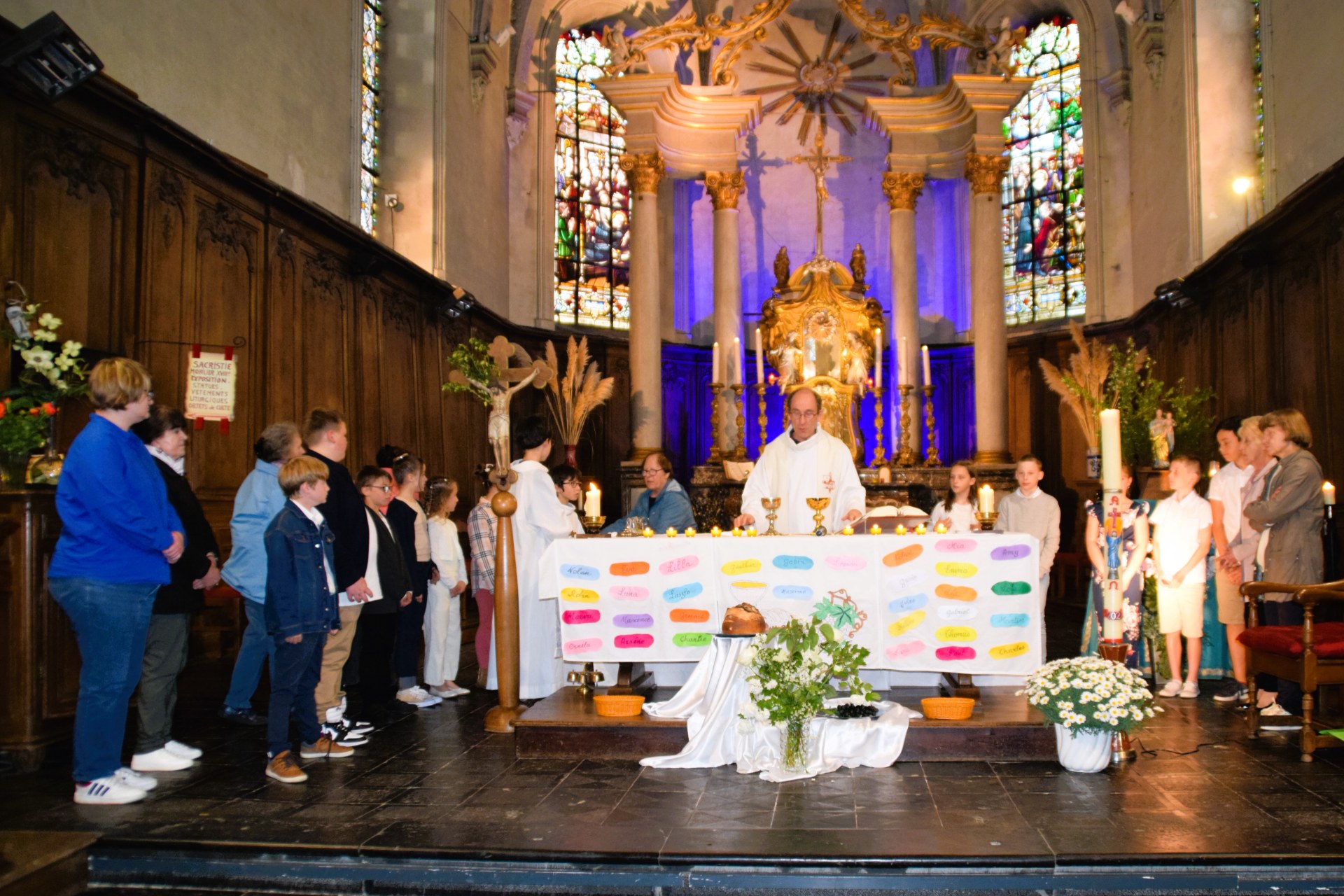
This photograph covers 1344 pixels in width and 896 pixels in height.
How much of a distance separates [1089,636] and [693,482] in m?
6.65

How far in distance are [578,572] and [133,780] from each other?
7.50 feet

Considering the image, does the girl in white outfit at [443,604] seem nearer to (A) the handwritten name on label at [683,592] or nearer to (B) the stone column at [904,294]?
(A) the handwritten name on label at [683,592]

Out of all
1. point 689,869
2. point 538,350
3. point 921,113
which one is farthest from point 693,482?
point 689,869

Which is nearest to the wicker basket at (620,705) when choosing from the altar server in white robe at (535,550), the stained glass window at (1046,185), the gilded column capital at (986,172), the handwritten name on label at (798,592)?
the handwritten name on label at (798,592)

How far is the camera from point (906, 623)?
17.9 feet

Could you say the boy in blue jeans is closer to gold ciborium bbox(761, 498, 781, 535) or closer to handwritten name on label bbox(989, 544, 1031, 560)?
gold ciborium bbox(761, 498, 781, 535)

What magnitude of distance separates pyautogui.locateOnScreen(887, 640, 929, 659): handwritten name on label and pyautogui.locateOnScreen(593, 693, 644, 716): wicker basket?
131cm

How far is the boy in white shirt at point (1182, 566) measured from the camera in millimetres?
6980

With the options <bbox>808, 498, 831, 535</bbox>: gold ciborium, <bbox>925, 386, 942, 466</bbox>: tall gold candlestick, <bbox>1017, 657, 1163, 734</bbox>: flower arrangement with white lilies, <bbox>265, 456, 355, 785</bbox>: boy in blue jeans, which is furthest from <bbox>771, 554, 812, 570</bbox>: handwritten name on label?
<bbox>925, 386, 942, 466</bbox>: tall gold candlestick

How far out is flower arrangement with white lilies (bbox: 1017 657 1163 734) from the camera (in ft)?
15.7

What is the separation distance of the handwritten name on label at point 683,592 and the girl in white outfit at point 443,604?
2.30 m

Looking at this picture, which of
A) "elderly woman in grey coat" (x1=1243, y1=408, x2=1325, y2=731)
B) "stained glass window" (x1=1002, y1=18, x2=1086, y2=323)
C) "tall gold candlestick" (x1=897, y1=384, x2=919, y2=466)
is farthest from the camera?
"stained glass window" (x1=1002, y1=18, x2=1086, y2=323)

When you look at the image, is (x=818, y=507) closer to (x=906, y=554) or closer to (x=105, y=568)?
(x=906, y=554)

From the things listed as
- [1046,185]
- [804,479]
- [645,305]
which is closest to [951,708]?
[804,479]
